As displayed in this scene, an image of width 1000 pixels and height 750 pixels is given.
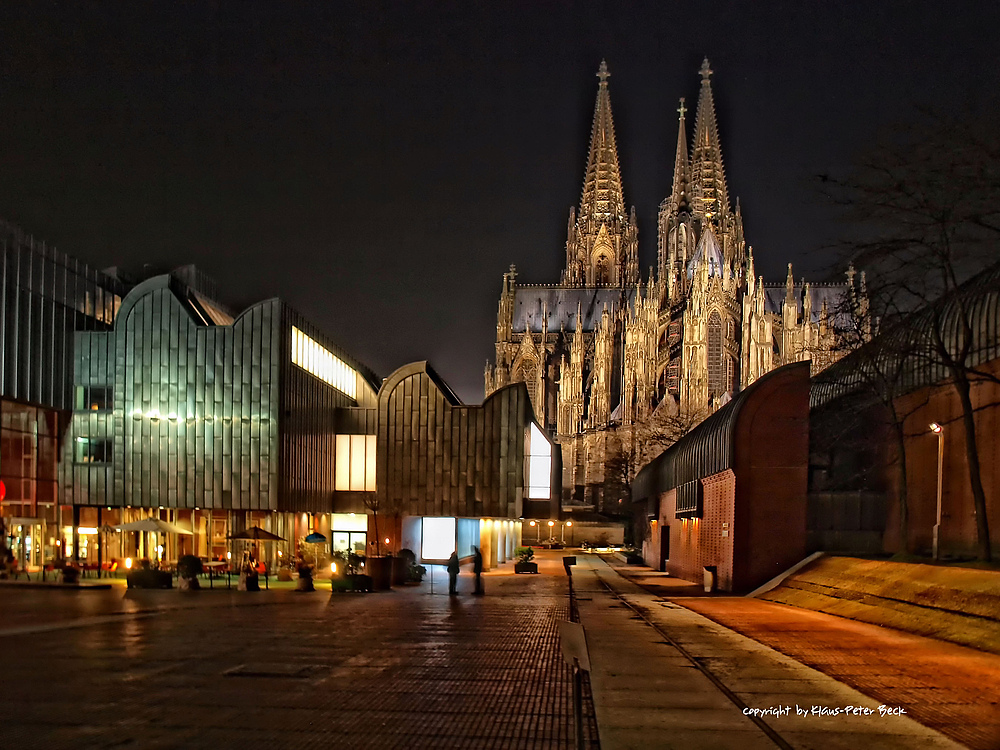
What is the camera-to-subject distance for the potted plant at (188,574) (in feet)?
104

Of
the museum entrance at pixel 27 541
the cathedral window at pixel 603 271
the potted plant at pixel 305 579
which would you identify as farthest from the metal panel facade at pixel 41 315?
the cathedral window at pixel 603 271

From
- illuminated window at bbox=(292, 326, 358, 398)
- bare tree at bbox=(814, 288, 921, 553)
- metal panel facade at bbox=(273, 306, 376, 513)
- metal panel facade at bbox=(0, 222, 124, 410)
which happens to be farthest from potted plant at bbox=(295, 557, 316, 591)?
bare tree at bbox=(814, 288, 921, 553)

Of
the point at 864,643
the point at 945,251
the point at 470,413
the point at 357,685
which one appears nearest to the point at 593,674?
the point at 357,685

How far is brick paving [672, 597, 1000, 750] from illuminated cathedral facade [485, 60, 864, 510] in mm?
69979

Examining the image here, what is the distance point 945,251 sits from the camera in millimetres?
24641

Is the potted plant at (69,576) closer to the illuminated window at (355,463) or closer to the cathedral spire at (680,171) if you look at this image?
the illuminated window at (355,463)

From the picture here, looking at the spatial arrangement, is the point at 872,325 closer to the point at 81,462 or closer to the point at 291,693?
the point at 291,693

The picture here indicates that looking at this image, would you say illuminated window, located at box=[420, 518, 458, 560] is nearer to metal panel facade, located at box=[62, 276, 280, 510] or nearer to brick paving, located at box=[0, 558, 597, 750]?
metal panel facade, located at box=[62, 276, 280, 510]

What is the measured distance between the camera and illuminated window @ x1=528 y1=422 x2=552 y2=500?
53625 millimetres

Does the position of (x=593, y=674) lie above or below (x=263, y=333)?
below

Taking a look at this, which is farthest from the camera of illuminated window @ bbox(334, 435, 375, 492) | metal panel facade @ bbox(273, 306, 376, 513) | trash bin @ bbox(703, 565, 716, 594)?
illuminated window @ bbox(334, 435, 375, 492)

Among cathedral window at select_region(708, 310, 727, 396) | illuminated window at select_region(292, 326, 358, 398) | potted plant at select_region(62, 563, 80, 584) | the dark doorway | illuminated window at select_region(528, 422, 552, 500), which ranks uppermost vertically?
cathedral window at select_region(708, 310, 727, 396)

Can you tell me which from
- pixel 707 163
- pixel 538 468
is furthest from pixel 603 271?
pixel 538 468

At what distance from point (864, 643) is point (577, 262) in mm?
140533
